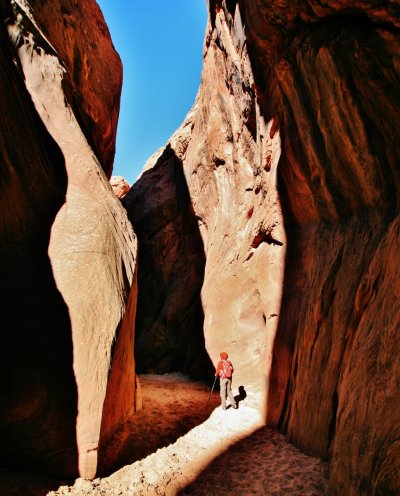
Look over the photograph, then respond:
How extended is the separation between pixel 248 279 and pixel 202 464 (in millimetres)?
5454

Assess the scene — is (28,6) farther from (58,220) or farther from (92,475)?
(92,475)

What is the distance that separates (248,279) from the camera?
10.4 meters

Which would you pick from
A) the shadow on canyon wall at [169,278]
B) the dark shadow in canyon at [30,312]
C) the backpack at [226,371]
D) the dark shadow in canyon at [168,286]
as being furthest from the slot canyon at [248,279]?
the shadow on canyon wall at [169,278]

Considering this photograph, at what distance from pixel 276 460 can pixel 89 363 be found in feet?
11.8

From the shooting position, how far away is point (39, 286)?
6375mm

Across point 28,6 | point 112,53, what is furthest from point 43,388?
point 112,53

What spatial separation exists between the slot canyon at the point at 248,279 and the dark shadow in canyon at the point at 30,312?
0.03 metres

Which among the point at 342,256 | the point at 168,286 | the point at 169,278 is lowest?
the point at 168,286

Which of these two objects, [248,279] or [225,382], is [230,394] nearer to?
[225,382]

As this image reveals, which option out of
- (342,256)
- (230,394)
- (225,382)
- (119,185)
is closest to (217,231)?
(225,382)

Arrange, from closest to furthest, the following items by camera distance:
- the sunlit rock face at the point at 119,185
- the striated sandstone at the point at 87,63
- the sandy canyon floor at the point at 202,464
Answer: the sandy canyon floor at the point at 202,464 → the striated sandstone at the point at 87,63 → the sunlit rock face at the point at 119,185

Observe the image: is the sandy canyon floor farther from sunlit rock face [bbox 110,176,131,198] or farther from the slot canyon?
sunlit rock face [bbox 110,176,131,198]

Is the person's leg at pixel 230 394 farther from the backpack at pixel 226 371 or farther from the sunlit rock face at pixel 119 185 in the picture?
the sunlit rock face at pixel 119 185

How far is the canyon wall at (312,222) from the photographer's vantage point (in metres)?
4.29
